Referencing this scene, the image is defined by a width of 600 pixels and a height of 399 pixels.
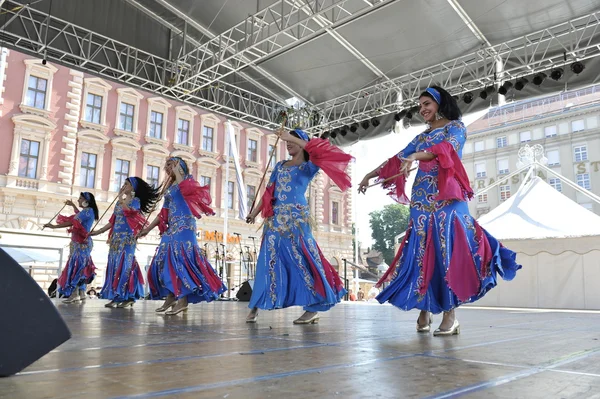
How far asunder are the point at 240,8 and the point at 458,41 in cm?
425

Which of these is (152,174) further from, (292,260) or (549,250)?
(292,260)

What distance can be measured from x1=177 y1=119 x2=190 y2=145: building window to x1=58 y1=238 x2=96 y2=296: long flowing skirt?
14.6 m

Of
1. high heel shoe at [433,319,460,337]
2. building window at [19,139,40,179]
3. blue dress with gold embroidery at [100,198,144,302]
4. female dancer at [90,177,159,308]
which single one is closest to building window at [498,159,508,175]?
building window at [19,139,40,179]

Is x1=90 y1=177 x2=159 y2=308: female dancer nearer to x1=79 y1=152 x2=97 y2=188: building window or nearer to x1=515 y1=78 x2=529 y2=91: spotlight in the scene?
x1=515 y1=78 x2=529 y2=91: spotlight

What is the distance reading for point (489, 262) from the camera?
282cm

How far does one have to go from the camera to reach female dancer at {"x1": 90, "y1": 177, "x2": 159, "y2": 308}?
5.86 meters

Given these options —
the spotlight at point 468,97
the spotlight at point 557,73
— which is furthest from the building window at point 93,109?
the spotlight at point 557,73

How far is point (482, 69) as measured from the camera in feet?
32.2

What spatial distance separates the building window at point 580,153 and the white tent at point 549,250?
88.3 feet

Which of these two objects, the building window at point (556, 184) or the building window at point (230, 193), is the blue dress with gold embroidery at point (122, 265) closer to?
the building window at point (230, 193)

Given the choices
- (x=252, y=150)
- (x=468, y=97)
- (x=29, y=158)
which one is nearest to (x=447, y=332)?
(x=468, y=97)

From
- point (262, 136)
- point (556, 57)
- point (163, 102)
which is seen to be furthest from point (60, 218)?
point (262, 136)

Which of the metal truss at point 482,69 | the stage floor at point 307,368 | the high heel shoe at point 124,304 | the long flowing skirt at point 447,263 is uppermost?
the metal truss at point 482,69

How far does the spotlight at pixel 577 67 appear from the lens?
8281 mm
